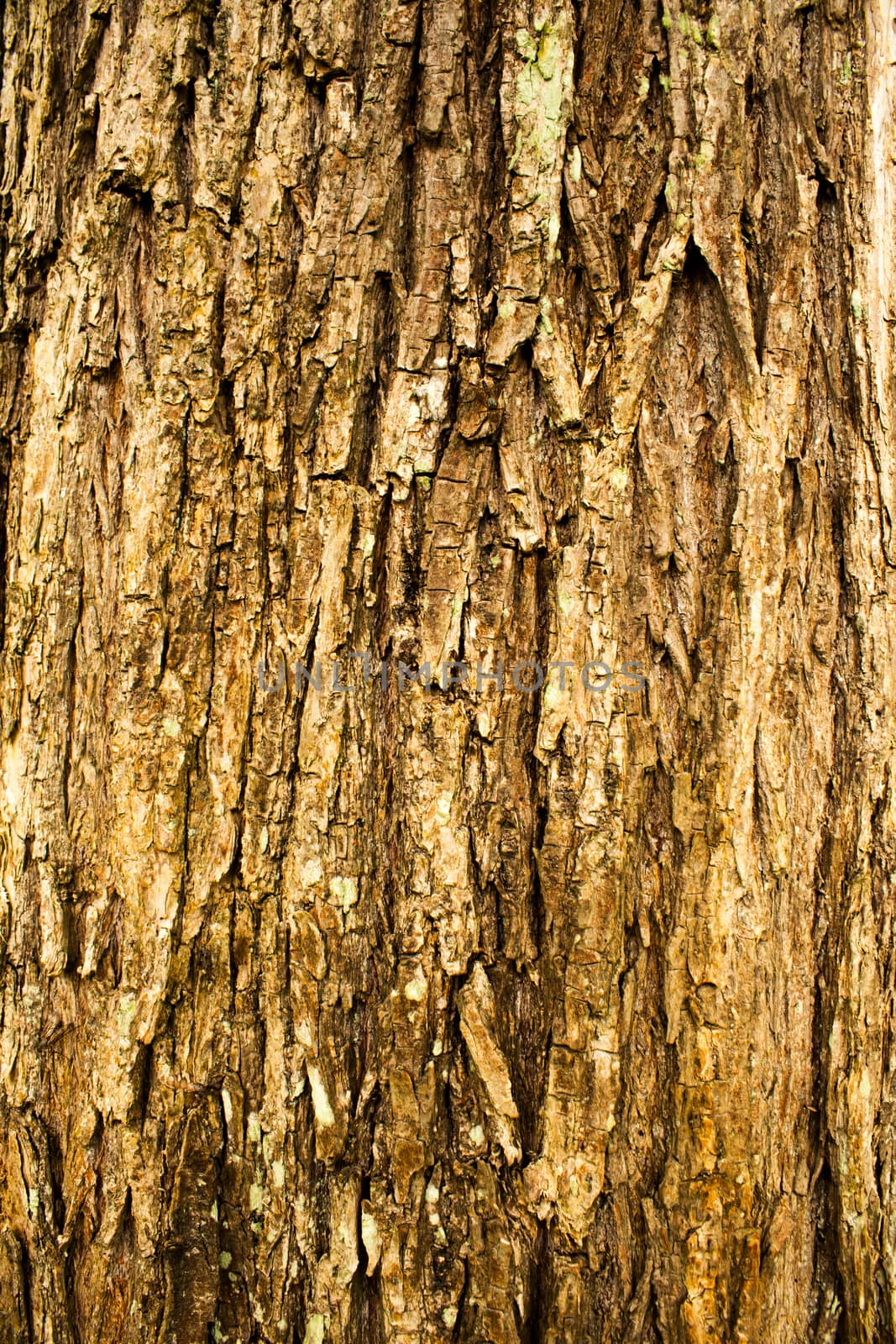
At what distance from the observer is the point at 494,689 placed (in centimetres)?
138

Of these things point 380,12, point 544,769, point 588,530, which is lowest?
point 544,769

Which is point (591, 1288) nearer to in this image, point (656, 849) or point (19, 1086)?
point (656, 849)

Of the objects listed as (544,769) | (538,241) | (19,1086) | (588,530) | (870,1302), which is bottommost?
(870,1302)

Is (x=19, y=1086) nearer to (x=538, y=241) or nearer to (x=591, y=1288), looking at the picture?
(x=591, y=1288)

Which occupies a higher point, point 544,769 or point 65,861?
point 544,769

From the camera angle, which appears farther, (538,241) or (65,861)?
(65,861)

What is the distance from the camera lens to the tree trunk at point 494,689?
137cm

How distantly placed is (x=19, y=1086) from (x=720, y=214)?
199cm

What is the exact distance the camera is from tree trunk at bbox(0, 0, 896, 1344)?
1370mm

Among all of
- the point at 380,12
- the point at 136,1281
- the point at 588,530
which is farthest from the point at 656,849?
the point at 380,12

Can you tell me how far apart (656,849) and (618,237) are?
105 centimetres

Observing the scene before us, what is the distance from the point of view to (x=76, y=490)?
4.91 ft

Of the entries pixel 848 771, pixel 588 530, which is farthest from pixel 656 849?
pixel 588 530

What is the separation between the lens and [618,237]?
1392 mm
